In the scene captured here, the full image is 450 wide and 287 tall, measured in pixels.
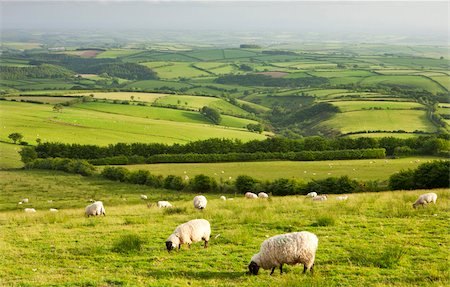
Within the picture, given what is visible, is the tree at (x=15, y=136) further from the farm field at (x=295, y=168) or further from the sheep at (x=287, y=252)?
the sheep at (x=287, y=252)

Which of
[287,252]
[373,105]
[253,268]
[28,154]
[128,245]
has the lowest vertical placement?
[28,154]

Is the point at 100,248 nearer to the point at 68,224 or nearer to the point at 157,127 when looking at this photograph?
the point at 68,224

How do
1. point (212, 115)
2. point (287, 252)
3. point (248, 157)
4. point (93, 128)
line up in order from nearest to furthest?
point (287, 252) → point (248, 157) → point (93, 128) → point (212, 115)

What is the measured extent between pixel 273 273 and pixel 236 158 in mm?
53005

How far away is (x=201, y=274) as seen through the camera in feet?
40.1

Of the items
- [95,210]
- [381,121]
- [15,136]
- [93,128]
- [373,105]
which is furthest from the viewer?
[373,105]

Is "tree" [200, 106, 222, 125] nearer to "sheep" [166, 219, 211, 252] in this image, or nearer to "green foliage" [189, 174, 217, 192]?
"green foliage" [189, 174, 217, 192]

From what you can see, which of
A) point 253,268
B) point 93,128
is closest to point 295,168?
point 253,268

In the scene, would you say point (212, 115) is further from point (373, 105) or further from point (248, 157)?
point (248, 157)

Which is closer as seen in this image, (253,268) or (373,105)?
(253,268)

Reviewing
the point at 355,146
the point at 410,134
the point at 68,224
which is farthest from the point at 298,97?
the point at 68,224

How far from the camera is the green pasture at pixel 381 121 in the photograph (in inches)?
3838

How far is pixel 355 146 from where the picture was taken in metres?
67.4

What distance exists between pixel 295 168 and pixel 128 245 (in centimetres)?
4575
